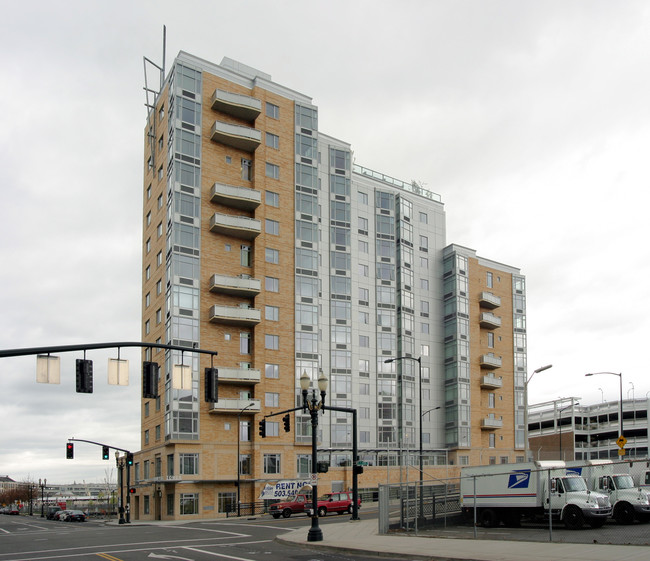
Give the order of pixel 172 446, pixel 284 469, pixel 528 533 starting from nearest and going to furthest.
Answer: pixel 528 533
pixel 172 446
pixel 284 469

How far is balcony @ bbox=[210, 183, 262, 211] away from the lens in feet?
222

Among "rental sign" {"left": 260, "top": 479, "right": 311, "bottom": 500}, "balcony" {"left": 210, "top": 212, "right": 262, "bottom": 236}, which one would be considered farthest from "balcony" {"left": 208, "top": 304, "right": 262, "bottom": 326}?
"rental sign" {"left": 260, "top": 479, "right": 311, "bottom": 500}

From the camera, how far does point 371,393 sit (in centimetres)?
8012

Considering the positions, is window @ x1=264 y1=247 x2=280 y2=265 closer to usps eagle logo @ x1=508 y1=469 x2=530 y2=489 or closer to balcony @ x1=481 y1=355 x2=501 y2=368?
balcony @ x1=481 y1=355 x2=501 y2=368

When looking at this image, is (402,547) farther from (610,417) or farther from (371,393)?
(610,417)

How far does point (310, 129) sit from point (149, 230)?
66.9ft

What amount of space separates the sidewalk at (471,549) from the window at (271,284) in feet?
136

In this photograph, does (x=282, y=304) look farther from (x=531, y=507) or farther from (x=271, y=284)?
(x=531, y=507)

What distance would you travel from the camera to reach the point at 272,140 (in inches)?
2891

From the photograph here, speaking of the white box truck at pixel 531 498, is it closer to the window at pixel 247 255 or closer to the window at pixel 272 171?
the window at pixel 247 255

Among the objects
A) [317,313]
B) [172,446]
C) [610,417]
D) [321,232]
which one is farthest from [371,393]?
[610,417]

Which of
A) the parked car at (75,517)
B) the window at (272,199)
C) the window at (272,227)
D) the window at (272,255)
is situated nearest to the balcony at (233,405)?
the window at (272,255)

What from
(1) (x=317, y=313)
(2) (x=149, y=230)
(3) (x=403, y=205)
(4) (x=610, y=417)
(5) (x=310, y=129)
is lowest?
(4) (x=610, y=417)

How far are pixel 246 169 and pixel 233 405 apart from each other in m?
24.1
